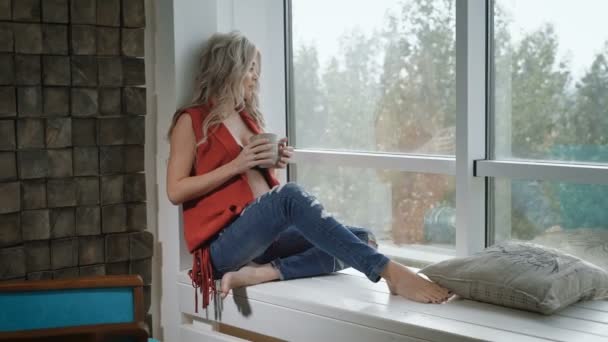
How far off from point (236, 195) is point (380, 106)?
67 centimetres

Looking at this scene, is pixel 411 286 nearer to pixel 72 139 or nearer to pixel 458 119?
pixel 458 119

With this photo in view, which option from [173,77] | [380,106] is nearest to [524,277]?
[380,106]

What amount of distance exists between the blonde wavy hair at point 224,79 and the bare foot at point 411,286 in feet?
2.83

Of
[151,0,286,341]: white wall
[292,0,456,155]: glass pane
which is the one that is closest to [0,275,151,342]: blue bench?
[151,0,286,341]: white wall

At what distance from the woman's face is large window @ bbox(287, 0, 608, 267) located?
382mm

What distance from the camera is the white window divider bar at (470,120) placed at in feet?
8.43

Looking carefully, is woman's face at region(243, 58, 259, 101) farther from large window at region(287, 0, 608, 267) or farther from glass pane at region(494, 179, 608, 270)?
glass pane at region(494, 179, 608, 270)

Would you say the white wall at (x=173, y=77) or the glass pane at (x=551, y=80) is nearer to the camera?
the glass pane at (x=551, y=80)

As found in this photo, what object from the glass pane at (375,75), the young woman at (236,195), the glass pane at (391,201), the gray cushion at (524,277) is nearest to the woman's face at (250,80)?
the young woman at (236,195)

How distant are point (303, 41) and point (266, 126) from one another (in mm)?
394

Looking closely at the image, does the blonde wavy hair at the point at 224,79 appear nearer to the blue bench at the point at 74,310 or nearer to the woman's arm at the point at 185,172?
the woman's arm at the point at 185,172

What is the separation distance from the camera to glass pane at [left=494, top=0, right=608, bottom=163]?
93.6 inches

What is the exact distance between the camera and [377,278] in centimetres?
240

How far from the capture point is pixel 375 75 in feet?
9.80
